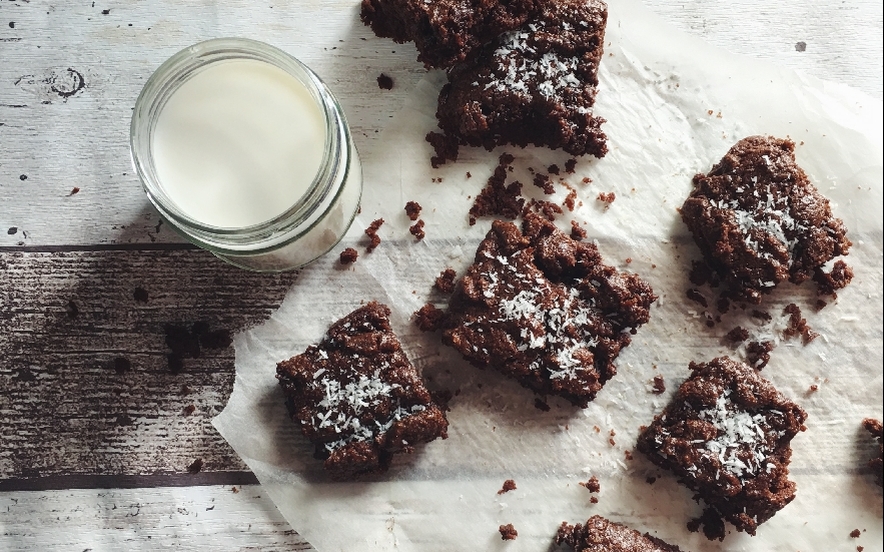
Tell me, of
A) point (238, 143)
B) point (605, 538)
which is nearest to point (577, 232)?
point (605, 538)

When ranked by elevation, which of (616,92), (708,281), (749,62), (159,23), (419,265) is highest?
(749,62)

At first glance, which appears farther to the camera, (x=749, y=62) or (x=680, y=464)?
(x=749, y=62)

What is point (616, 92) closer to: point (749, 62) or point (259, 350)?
point (749, 62)

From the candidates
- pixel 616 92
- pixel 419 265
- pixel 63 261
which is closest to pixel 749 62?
pixel 616 92

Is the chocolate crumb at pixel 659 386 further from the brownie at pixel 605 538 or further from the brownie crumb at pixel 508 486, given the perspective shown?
the brownie crumb at pixel 508 486

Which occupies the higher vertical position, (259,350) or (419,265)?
(419,265)

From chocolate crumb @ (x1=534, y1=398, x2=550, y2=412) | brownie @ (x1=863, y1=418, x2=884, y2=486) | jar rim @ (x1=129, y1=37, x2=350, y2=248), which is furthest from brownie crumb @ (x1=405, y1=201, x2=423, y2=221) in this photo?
brownie @ (x1=863, y1=418, x2=884, y2=486)

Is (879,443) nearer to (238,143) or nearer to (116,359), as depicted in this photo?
(238,143)
